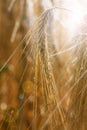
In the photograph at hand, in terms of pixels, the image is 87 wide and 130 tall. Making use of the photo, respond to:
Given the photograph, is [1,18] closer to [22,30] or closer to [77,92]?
[22,30]

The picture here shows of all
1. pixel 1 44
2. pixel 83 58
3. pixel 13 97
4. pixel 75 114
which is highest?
pixel 83 58

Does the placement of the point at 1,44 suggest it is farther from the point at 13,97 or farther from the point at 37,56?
the point at 37,56

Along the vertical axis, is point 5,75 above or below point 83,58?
below

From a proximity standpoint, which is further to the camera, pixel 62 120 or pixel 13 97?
pixel 13 97

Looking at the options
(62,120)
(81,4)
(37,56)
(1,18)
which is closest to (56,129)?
(62,120)

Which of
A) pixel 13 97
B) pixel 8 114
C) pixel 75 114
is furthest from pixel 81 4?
pixel 13 97

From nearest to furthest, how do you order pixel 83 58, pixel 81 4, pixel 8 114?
pixel 83 58 → pixel 81 4 → pixel 8 114

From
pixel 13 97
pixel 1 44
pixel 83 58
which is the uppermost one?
pixel 83 58

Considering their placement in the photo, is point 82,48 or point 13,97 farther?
point 13,97

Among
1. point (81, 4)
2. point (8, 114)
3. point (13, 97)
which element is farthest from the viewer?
point (13, 97)
